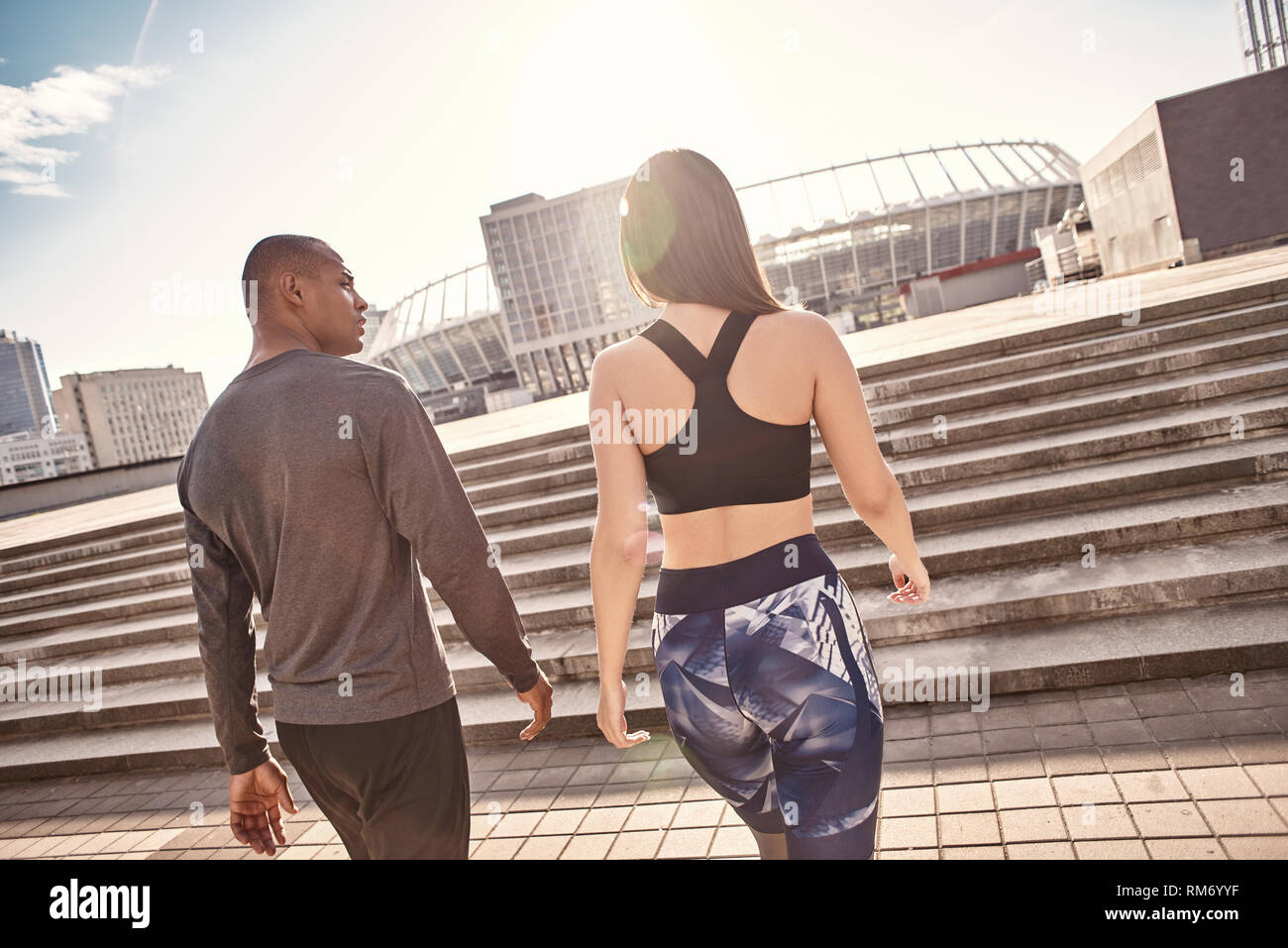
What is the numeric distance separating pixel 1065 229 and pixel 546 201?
81.8 meters

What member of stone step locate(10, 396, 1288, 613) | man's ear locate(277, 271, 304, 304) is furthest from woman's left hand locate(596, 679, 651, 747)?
stone step locate(10, 396, 1288, 613)

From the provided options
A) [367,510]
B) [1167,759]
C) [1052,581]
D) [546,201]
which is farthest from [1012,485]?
[546,201]

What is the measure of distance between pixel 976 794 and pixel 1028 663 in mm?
954

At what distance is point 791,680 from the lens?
130 centimetres

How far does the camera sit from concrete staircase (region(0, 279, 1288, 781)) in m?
3.64

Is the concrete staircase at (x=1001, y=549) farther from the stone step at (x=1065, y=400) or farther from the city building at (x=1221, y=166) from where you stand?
the city building at (x=1221, y=166)

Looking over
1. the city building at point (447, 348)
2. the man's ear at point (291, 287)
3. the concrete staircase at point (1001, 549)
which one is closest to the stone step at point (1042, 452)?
the concrete staircase at point (1001, 549)

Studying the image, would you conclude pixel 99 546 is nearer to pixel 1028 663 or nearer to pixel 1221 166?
pixel 1028 663

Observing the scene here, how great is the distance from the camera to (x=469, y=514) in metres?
1.60

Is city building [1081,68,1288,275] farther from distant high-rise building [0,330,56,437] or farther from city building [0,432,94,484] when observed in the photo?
distant high-rise building [0,330,56,437]

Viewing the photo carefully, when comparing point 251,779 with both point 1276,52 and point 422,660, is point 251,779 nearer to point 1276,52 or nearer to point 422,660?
point 422,660

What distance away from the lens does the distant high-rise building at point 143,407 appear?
92.8m

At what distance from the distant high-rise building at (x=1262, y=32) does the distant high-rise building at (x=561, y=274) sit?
230 ft

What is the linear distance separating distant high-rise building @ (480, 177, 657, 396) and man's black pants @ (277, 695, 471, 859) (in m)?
99.6
